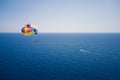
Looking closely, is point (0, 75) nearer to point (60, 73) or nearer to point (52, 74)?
point (52, 74)

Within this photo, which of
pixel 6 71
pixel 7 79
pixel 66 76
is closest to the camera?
pixel 7 79

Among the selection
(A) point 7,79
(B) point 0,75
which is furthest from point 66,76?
(B) point 0,75

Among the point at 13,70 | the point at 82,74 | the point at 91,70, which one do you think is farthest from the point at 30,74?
the point at 91,70

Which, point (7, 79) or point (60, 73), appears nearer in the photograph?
point (7, 79)

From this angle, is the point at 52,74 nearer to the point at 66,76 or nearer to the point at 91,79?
the point at 66,76

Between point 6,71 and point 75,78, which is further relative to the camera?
point 6,71

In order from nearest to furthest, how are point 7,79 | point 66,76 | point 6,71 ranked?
1. point 7,79
2. point 66,76
3. point 6,71

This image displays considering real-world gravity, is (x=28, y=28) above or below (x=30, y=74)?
above

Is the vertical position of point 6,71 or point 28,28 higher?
point 28,28

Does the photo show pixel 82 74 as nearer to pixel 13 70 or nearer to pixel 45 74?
pixel 45 74
